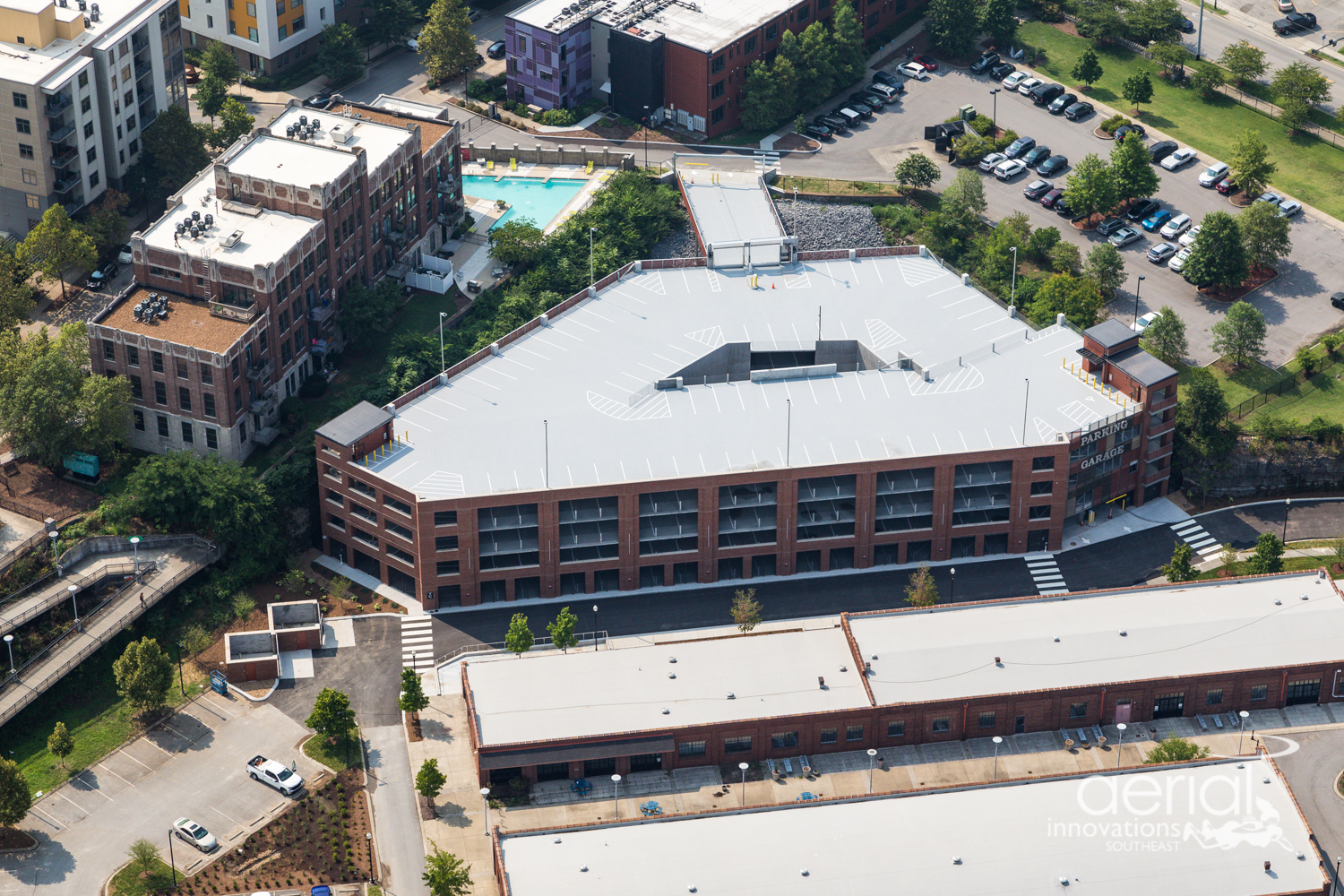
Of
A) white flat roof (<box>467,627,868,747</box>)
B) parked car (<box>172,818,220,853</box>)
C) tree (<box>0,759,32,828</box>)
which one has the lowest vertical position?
parked car (<box>172,818,220,853</box>)

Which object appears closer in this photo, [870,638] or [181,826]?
[181,826]

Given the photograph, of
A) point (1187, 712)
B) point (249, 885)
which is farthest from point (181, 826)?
point (1187, 712)

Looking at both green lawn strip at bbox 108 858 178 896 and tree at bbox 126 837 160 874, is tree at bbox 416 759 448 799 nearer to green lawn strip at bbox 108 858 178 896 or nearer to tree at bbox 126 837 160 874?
green lawn strip at bbox 108 858 178 896

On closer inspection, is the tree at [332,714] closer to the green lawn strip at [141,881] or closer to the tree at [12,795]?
the green lawn strip at [141,881]

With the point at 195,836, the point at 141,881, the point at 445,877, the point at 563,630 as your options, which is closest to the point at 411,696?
the point at 563,630

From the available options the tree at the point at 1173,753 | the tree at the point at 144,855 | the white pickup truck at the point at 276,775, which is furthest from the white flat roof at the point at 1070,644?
the tree at the point at 144,855

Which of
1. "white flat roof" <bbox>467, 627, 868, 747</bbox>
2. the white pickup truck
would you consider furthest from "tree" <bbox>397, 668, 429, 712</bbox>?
the white pickup truck

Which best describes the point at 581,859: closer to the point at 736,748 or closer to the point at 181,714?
the point at 736,748
